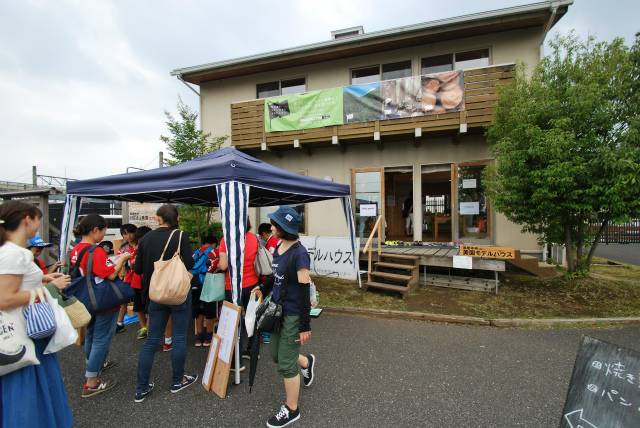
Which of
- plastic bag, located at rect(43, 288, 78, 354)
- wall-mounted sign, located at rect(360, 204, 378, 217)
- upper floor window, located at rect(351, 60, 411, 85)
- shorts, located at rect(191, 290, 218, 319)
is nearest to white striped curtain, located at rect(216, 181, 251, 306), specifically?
shorts, located at rect(191, 290, 218, 319)

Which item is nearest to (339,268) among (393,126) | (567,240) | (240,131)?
(393,126)

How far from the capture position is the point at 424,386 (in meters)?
3.00

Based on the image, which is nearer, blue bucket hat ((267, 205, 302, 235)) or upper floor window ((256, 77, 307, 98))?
blue bucket hat ((267, 205, 302, 235))

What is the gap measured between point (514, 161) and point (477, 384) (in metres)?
4.46

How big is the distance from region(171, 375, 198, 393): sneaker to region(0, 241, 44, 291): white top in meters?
1.74

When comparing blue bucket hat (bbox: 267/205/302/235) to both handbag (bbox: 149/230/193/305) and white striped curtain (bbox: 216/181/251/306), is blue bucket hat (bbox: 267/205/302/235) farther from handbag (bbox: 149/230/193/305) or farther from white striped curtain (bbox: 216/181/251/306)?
handbag (bbox: 149/230/193/305)

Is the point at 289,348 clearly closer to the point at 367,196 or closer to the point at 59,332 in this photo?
the point at 59,332

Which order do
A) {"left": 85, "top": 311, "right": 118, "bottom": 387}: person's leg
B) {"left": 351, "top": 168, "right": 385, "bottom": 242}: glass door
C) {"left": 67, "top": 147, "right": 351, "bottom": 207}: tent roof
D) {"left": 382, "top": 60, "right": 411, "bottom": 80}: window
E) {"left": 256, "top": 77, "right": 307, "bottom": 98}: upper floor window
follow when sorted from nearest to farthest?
{"left": 85, "top": 311, "right": 118, "bottom": 387}: person's leg, {"left": 67, "top": 147, "right": 351, "bottom": 207}: tent roof, {"left": 382, "top": 60, "right": 411, "bottom": 80}: window, {"left": 351, "top": 168, "right": 385, "bottom": 242}: glass door, {"left": 256, "top": 77, "right": 307, "bottom": 98}: upper floor window

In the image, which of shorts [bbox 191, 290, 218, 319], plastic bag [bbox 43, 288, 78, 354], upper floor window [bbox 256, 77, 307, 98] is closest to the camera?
plastic bag [bbox 43, 288, 78, 354]

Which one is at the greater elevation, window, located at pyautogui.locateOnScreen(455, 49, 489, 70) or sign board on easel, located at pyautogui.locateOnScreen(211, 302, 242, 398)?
window, located at pyautogui.locateOnScreen(455, 49, 489, 70)

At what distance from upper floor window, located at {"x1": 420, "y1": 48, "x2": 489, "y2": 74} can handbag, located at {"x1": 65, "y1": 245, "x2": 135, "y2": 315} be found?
30.7 feet

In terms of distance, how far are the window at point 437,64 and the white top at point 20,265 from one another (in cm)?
974

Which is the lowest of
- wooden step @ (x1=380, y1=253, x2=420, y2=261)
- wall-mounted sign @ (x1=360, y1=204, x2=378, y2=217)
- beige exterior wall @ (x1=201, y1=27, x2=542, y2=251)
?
wooden step @ (x1=380, y1=253, x2=420, y2=261)

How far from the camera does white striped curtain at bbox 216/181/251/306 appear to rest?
3.18 metres
